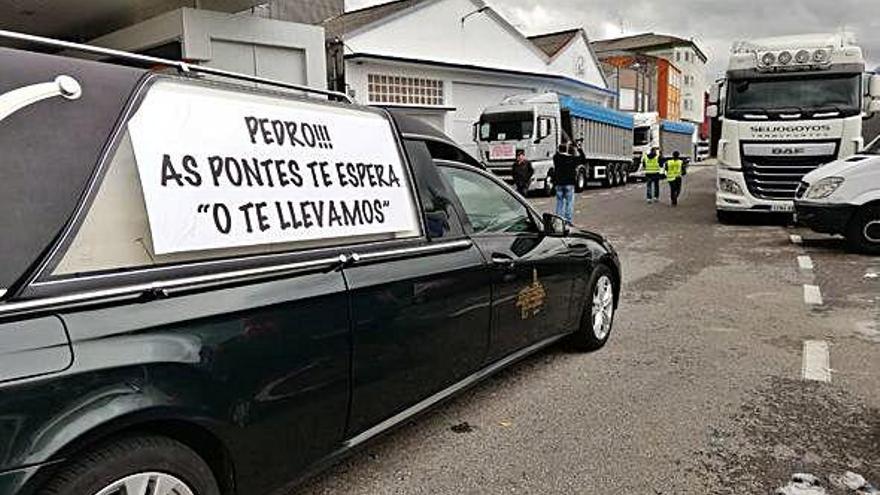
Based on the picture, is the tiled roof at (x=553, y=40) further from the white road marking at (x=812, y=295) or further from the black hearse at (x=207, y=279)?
the black hearse at (x=207, y=279)

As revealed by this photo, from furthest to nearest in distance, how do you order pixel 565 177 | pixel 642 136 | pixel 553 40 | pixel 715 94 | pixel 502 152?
pixel 553 40
pixel 642 136
pixel 502 152
pixel 565 177
pixel 715 94

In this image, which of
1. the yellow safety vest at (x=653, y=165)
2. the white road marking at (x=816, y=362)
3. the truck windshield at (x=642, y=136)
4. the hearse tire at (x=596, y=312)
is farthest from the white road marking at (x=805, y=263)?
the truck windshield at (x=642, y=136)

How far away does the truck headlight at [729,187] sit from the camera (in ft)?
42.7

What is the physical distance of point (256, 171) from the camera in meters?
2.64

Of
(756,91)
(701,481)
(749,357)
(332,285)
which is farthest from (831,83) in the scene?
(332,285)

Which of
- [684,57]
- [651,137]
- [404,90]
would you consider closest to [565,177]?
[404,90]

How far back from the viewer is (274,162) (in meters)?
2.73

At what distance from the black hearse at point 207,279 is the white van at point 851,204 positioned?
26.7ft

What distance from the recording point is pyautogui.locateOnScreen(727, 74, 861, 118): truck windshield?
12.3m

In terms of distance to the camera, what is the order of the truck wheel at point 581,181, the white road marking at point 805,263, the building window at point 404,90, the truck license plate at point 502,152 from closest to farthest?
the white road marking at point 805,263 < the truck license plate at point 502,152 < the truck wheel at point 581,181 < the building window at point 404,90

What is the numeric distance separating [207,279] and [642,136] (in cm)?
3288

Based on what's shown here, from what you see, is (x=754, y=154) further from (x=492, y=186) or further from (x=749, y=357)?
(x=492, y=186)

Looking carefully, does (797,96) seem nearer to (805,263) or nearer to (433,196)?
(805,263)

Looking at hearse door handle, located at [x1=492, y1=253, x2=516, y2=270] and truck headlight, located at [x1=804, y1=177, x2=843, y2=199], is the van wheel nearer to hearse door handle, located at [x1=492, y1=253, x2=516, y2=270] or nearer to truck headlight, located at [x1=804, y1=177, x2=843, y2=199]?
hearse door handle, located at [x1=492, y1=253, x2=516, y2=270]
